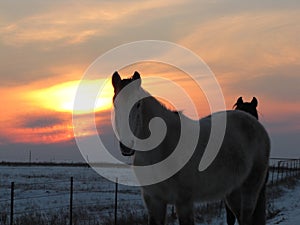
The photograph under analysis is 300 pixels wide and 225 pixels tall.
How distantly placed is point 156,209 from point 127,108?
145 centimetres

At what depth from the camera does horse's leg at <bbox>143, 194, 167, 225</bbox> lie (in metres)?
A: 5.53

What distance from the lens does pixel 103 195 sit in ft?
61.3

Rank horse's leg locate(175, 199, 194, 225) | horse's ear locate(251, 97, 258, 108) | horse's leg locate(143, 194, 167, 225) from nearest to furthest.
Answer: horse's leg locate(175, 199, 194, 225) → horse's leg locate(143, 194, 167, 225) → horse's ear locate(251, 97, 258, 108)

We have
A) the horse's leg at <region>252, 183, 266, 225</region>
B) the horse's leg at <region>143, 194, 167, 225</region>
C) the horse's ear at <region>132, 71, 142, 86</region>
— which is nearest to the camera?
the horse's ear at <region>132, 71, 142, 86</region>

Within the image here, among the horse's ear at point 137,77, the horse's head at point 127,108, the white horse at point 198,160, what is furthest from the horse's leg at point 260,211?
the horse's ear at point 137,77

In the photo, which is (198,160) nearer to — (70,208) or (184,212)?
(184,212)

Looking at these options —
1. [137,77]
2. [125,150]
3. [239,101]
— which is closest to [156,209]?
[125,150]

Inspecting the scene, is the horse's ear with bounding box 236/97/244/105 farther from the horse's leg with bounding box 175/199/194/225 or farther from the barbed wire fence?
the barbed wire fence

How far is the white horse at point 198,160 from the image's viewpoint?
16.2 ft

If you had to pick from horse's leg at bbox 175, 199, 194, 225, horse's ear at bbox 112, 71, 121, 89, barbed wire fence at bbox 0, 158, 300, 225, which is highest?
horse's ear at bbox 112, 71, 121, 89

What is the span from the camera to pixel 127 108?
4805 millimetres

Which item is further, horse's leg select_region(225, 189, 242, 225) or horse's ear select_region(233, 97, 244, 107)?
horse's ear select_region(233, 97, 244, 107)

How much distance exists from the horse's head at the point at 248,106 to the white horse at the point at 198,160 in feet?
2.71

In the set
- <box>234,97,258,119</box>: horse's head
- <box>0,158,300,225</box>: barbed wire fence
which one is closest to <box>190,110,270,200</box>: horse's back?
<box>234,97,258,119</box>: horse's head
